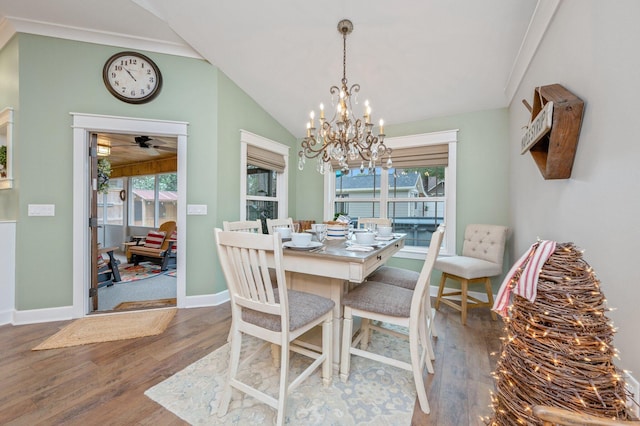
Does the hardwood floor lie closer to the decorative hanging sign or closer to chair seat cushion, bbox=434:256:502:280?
chair seat cushion, bbox=434:256:502:280

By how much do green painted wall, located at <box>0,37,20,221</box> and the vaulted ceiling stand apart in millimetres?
150

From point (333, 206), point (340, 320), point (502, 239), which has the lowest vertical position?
point (340, 320)

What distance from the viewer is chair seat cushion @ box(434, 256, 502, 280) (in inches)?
103

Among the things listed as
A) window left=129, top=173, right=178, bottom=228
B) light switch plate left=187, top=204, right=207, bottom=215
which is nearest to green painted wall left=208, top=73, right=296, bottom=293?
light switch plate left=187, top=204, right=207, bottom=215

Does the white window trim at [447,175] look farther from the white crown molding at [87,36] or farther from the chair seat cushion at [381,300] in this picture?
the white crown molding at [87,36]

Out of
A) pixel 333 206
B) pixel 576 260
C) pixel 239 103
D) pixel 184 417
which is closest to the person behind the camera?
pixel 576 260

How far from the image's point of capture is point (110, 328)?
2.43 meters

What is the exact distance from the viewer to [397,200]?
3824 millimetres

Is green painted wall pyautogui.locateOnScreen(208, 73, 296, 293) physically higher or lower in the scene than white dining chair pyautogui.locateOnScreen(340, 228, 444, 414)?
higher

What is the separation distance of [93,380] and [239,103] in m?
3.06

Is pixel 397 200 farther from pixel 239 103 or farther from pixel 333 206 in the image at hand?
pixel 239 103

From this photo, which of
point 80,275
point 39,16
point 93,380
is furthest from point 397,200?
point 39,16

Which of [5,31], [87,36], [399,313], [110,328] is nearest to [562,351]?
[399,313]

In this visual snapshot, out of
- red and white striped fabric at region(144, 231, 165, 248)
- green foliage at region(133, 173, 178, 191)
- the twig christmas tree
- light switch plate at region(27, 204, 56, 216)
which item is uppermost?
green foliage at region(133, 173, 178, 191)
